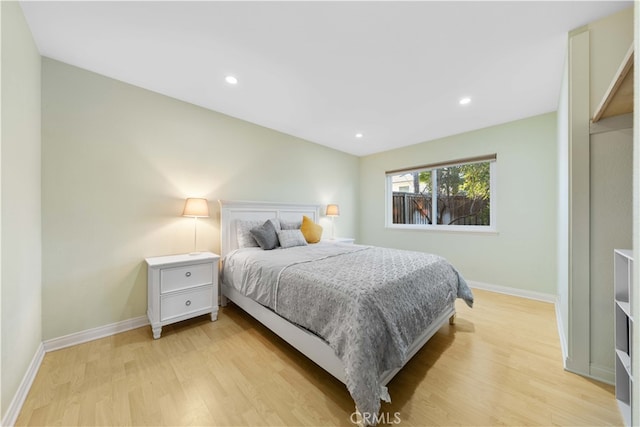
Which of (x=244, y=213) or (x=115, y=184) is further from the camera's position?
(x=244, y=213)

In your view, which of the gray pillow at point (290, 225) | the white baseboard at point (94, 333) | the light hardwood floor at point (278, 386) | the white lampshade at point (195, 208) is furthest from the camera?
the gray pillow at point (290, 225)

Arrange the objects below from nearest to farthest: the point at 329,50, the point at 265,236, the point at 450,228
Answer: the point at 329,50 < the point at 265,236 < the point at 450,228

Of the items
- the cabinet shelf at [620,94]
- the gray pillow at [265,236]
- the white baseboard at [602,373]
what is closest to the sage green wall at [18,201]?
the gray pillow at [265,236]

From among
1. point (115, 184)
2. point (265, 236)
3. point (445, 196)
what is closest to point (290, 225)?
point (265, 236)

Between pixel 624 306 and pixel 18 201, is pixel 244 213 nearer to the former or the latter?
pixel 18 201

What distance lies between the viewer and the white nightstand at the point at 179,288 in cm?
205

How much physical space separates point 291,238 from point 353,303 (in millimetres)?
1719

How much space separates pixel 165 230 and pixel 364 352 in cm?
235

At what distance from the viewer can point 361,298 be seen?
1329 mm

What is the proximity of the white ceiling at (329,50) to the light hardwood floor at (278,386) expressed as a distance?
238cm

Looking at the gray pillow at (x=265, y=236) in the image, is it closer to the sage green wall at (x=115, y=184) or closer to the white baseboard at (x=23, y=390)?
the sage green wall at (x=115, y=184)

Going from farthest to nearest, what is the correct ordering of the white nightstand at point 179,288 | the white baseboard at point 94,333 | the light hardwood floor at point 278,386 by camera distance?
the white nightstand at point 179,288
the white baseboard at point 94,333
the light hardwood floor at point 278,386

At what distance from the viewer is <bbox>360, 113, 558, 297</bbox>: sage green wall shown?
286 cm

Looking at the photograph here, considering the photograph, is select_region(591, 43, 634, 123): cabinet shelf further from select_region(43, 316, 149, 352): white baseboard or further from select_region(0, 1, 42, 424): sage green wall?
select_region(43, 316, 149, 352): white baseboard
